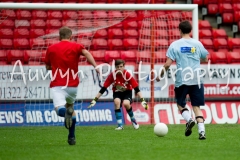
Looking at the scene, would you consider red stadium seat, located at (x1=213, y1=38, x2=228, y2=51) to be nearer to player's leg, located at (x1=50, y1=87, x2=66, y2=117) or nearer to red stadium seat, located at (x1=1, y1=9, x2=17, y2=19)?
red stadium seat, located at (x1=1, y1=9, x2=17, y2=19)

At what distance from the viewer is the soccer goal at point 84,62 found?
48.2 ft

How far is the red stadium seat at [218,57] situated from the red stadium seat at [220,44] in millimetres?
951

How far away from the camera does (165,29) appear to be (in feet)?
51.4

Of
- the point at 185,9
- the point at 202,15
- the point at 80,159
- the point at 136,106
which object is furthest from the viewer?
the point at 202,15

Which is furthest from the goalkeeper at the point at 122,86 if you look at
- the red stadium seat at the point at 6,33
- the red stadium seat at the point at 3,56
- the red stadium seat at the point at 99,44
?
the red stadium seat at the point at 99,44

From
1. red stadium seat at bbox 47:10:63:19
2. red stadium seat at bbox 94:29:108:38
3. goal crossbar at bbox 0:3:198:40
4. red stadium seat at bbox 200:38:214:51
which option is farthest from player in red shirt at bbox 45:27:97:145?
red stadium seat at bbox 200:38:214:51

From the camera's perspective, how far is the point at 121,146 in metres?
8.91

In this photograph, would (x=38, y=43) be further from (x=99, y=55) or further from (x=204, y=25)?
(x=204, y=25)

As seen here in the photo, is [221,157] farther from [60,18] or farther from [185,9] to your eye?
[60,18]

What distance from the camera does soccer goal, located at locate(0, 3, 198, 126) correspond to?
14.7 metres

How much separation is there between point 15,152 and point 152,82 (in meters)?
7.17

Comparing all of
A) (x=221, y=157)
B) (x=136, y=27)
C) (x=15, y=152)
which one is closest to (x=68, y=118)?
(x=15, y=152)

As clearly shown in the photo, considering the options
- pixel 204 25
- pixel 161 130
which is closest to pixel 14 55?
pixel 204 25

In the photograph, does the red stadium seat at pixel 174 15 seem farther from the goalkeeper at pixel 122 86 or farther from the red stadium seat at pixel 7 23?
the red stadium seat at pixel 7 23
